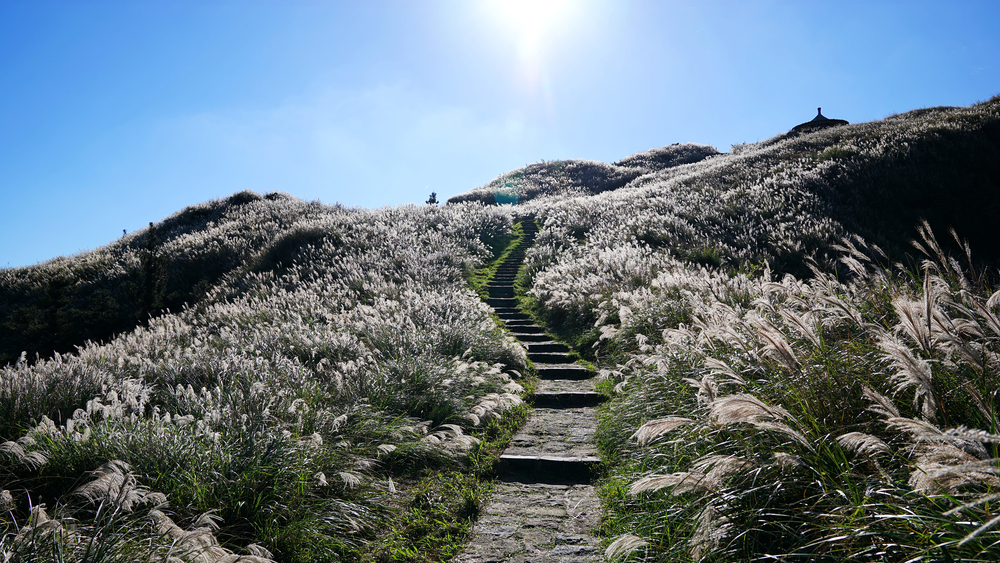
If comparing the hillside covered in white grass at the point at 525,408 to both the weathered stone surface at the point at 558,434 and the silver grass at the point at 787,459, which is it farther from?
the weathered stone surface at the point at 558,434

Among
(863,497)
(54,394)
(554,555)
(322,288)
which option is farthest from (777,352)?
(322,288)

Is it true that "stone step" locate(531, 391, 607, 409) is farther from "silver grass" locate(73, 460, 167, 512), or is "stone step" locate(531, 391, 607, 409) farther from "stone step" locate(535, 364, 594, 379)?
"silver grass" locate(73, 460, 167, 512)

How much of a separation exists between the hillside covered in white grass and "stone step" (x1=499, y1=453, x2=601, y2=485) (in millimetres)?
236

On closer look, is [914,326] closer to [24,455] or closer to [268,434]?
[268,434]

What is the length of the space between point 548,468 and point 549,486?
0.32 metres

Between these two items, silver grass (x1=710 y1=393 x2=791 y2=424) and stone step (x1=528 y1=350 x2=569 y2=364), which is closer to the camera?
silver grass (x1=710 y1=393 x2=791 y2=424)

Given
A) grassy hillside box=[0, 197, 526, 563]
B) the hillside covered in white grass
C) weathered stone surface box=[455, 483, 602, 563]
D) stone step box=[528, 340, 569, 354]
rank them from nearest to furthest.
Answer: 1. the hillside covered in white grass
2. grassy hillside box=[0, 197, 526, 563]
3. weathered stone surface box=[455, 483, 602, 563]
4. stone step box=[528, 340, 569, 354]

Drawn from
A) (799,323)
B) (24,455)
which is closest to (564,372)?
(799,323)

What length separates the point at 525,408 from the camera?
7258 millimetres

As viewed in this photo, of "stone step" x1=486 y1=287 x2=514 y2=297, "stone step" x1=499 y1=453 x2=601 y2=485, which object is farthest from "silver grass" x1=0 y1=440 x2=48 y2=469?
"stone step" x1=486 y1=287 x2=514 y2=297

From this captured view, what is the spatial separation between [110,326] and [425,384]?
15418 mm

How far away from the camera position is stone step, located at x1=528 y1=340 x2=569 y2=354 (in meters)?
10.3

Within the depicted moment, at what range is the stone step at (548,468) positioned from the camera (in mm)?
5254

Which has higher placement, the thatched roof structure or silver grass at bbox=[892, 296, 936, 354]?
the thatched roof structure
